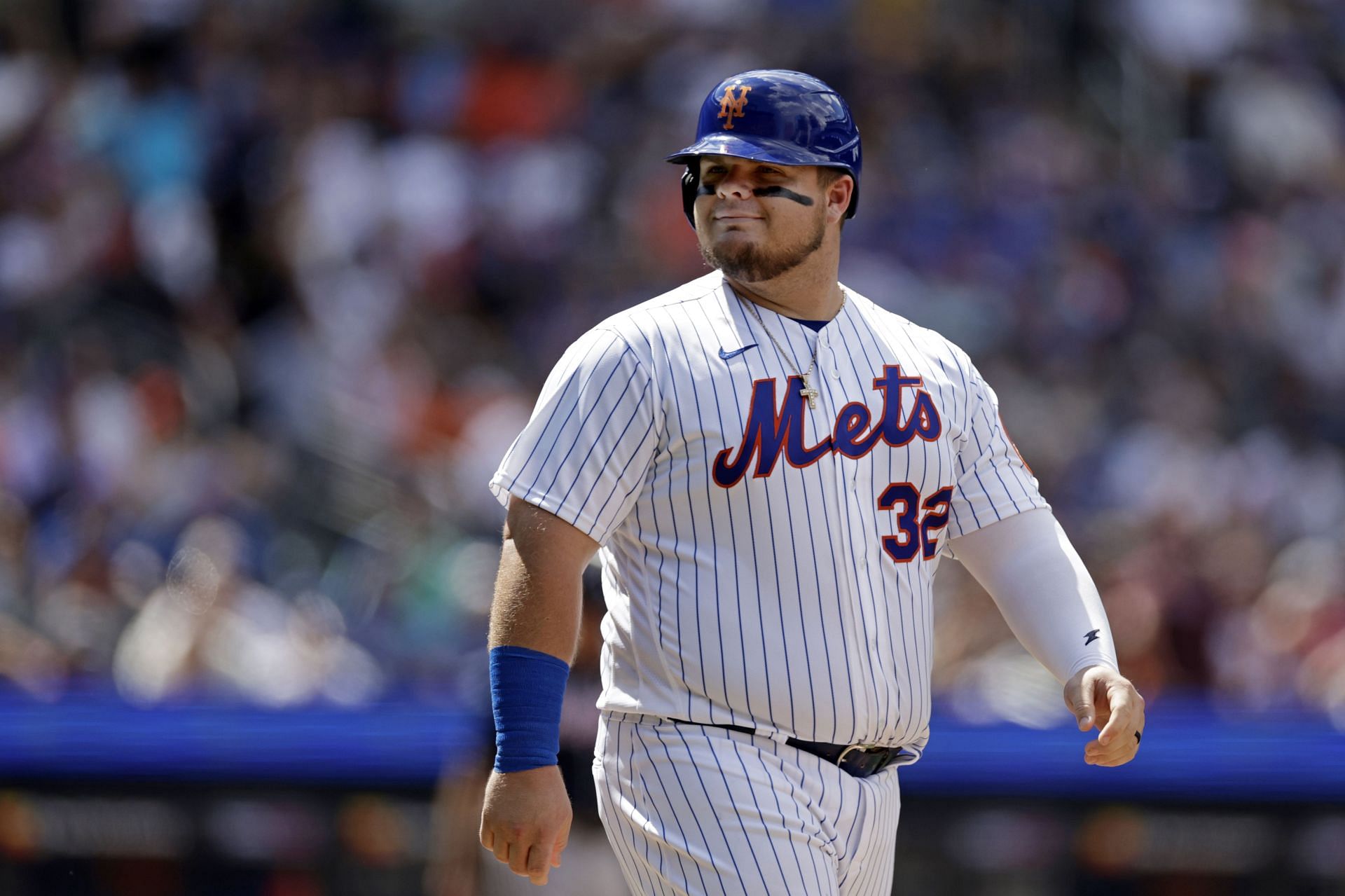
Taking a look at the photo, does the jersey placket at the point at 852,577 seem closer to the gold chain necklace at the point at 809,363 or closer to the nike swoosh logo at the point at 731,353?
the gold chain necklace at the point at 809,363

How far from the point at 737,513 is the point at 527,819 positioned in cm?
60

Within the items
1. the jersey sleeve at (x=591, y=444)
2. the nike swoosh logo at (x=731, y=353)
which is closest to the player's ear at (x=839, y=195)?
the nike swoosh logo at (x=731, y=353)

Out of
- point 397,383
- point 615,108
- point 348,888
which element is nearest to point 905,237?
point 615,108

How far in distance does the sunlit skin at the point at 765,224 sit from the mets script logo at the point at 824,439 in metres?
0.19

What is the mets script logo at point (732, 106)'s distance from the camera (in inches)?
118

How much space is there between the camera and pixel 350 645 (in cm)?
737

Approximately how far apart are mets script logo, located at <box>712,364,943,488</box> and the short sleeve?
0.46 feet

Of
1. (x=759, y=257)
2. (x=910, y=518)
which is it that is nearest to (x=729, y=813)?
(x=910, y=518)

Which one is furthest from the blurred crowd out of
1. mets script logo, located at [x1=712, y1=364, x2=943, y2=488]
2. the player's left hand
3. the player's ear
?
the player's ear

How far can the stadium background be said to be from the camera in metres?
5.00

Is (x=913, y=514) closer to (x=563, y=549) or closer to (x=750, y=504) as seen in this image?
(x=750, y=504)

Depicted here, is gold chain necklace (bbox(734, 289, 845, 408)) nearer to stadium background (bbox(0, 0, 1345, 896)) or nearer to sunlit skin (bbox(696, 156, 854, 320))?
sunlit skin (bbox(696, 156, 854, 320))

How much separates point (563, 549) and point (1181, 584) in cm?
475

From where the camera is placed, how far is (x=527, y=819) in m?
2.70
